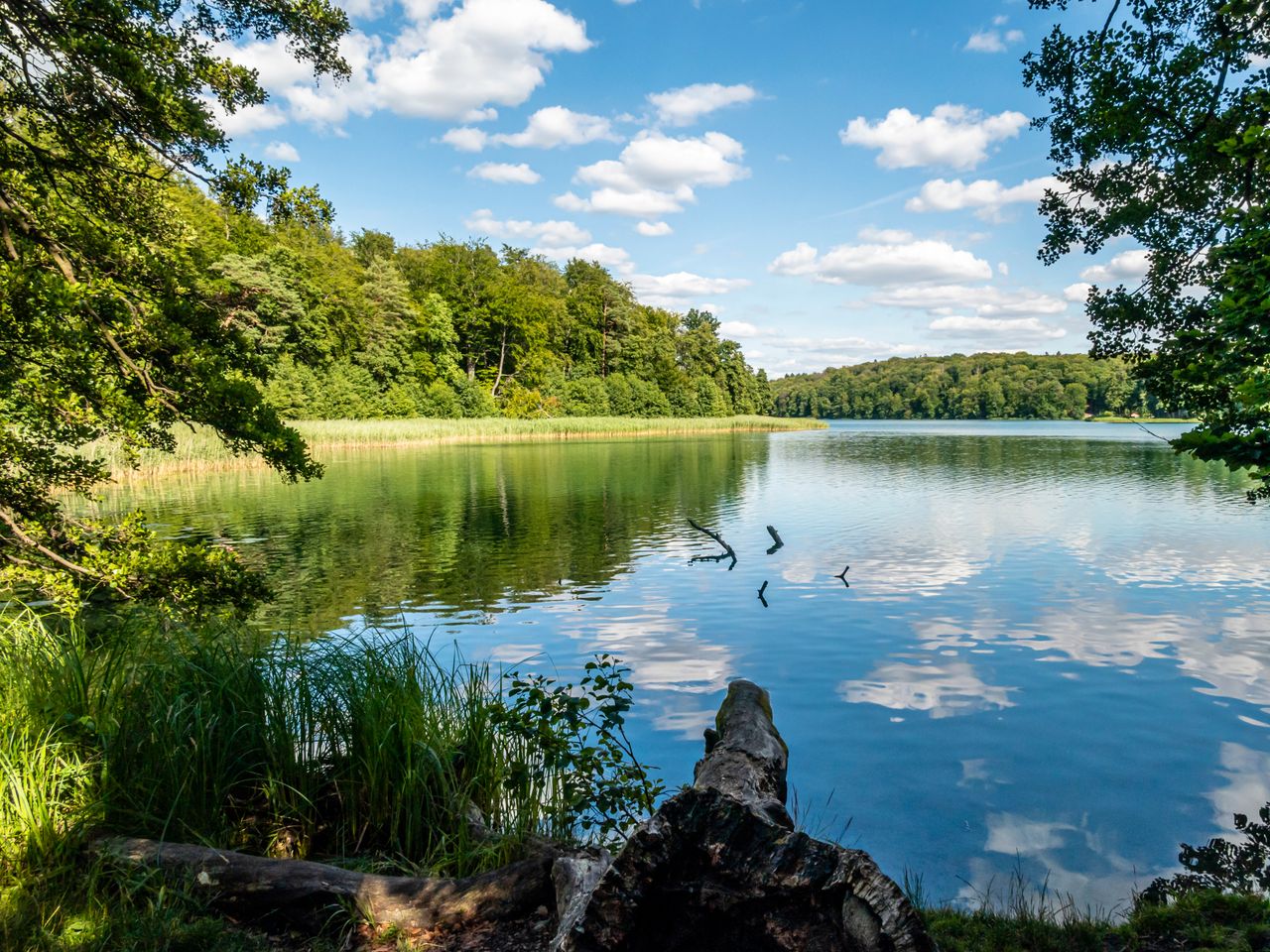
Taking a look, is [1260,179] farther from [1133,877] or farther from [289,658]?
[289,658]

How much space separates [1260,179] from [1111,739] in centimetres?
637

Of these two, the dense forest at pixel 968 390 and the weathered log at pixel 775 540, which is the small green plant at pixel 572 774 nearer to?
the weathered log at pixel 775 540

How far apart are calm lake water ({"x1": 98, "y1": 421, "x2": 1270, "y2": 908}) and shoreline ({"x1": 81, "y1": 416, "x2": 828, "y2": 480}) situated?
195cm

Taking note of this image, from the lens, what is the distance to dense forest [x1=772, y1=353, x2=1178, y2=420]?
12256cm

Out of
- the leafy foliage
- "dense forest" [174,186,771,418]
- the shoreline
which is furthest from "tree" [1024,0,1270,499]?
"dense forest" [174,186,771,418]

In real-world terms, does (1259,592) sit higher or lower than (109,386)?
lower

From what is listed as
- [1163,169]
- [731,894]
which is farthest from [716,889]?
[1163,169]

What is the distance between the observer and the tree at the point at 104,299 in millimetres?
6121

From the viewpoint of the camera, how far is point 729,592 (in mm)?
13359

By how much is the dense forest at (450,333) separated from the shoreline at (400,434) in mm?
8932

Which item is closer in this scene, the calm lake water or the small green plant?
the small green plant

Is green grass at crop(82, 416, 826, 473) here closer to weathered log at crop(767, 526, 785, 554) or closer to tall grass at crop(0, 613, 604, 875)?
weathered log at crop(767, 526, 785, 554)

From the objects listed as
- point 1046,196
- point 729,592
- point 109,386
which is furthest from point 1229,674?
point 109,386

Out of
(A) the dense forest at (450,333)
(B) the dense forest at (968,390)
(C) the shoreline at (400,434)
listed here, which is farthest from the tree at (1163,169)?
(B) the dense forest at (968,390)
